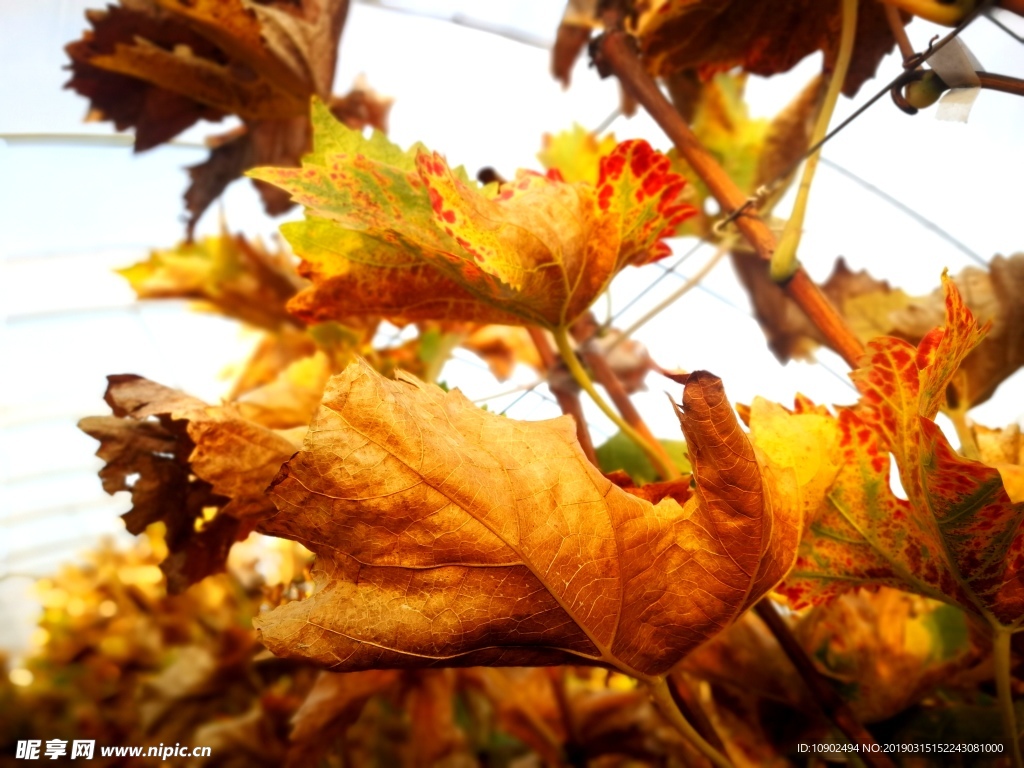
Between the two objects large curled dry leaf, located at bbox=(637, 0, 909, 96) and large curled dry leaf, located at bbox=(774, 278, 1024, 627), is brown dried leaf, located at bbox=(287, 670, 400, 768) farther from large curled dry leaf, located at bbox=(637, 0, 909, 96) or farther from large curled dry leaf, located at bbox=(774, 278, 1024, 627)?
large curled dry leaf, located at bbox=(637, 0, 909, 96)

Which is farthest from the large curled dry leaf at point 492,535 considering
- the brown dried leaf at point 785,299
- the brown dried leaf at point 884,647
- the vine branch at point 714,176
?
the brown dried leaf at point 785,299

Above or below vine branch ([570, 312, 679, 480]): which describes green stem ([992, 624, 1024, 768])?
above

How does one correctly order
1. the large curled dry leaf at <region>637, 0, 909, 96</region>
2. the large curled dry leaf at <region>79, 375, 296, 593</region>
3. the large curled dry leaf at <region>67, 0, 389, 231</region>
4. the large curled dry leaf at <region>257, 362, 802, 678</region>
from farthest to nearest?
the large curled dry leaf at <region>67, 0, 389, 231</region> < the large curled dry leaf at <region>637, 0, 909, 96</region> < the large curled dry leaf at <region>79, 375, 296, 593</region> < the large curled dry leaf at <region>257, 362, 802, 678</region>

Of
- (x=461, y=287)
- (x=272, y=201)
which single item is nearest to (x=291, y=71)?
(x=272, y=201)

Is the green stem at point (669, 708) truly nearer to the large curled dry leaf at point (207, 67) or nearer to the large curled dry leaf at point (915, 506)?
the large curled dry leaf at point (915, 506)

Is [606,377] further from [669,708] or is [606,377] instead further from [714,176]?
[669,708]

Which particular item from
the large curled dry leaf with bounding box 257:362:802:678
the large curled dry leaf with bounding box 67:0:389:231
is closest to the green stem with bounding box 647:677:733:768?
the large curled dry leaf with bounding box 257:362:802:678

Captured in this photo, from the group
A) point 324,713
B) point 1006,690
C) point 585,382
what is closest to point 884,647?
point 1006,690

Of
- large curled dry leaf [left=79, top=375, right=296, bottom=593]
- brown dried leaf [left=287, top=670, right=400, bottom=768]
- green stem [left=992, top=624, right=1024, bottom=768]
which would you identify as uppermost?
green stem [left=992, top=624, right=1024, bottom=768]
